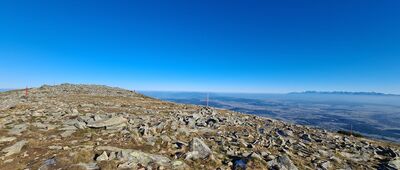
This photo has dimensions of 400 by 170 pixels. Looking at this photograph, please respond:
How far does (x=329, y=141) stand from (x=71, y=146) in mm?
15068

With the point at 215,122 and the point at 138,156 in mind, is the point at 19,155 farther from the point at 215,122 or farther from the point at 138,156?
the point at 215,122

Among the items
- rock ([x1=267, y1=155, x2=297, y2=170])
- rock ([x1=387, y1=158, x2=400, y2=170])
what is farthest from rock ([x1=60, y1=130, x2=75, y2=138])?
rock ([x1=387, y1=158, x2=400, y2=170])

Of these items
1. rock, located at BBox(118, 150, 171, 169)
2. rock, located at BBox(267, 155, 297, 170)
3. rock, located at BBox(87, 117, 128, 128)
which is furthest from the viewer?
rock, located at BBox(87, 117, 128, 128)

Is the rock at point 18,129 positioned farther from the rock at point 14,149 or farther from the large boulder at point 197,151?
the large boulder at point 197,151

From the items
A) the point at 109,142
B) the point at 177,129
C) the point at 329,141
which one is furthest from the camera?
the point at 329,141

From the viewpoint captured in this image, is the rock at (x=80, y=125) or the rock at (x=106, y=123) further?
the rock at (x=106, y=123)

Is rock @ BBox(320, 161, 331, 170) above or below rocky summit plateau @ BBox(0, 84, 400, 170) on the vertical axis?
below

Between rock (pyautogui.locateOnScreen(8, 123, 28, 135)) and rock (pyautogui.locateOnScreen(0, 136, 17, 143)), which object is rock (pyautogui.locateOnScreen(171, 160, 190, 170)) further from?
rock (pyautogui.locateOnScreen(8, 123, 28, 135))

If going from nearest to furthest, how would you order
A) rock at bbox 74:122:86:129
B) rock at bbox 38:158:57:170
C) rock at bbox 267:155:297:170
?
1. rock at bbox 38:158:57:170
2. rock at bbox 267:155:297:170
3. rock at bbox 74:122:86:129

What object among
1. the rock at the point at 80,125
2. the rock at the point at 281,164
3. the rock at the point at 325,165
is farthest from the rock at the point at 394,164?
the rock at the point at 80,125

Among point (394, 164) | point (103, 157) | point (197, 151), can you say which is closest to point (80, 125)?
point (103, 157)

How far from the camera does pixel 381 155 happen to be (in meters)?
12.7

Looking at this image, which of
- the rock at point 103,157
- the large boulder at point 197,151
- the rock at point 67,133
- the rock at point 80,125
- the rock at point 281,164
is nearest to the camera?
the rock at point 103,157

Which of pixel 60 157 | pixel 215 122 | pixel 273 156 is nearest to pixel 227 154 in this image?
pixel 273 156
